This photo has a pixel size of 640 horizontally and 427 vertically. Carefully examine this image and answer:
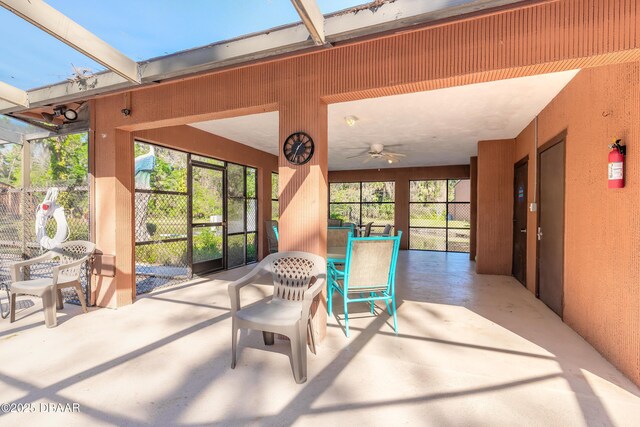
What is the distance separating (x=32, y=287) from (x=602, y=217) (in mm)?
5562

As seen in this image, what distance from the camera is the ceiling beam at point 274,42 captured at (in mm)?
1955

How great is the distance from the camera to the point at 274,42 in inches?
93.8

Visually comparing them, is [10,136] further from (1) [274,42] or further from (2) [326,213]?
(2) [326,213]

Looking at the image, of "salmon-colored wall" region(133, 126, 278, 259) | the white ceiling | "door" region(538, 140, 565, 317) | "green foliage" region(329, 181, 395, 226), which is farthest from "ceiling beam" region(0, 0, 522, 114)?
"green foliage" region(329, 181, 395, 226)

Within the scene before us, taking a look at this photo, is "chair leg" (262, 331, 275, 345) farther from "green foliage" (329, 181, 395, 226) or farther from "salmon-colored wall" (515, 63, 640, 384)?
"green foliage" (329, 181, 395, 226)

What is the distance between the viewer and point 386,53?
240 centimetres

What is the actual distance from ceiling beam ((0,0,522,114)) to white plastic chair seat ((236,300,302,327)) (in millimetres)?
2136

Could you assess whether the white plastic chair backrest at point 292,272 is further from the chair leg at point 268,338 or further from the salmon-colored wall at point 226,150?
the salmon-colored wall at point 226,150

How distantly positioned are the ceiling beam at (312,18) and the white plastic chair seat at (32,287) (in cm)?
359

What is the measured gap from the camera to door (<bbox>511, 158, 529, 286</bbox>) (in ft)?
16.1

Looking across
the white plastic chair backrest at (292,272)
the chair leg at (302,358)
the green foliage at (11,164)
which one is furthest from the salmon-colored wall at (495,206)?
the green foliage at (11,164)

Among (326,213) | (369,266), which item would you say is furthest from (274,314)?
(369,266)

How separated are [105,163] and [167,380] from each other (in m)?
2.95

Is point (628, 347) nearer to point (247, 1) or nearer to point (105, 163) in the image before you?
point (247, 1)
